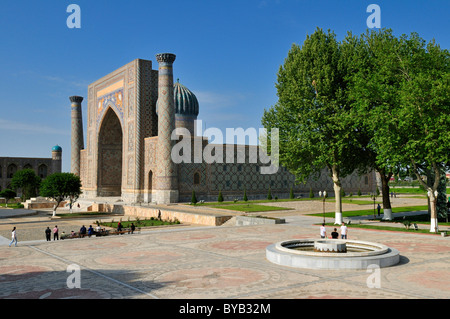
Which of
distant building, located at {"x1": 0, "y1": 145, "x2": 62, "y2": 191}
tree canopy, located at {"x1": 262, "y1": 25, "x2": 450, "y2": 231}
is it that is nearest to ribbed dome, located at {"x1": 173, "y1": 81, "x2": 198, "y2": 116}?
tree canopy, located at {"x1": 262, "y1": 25, "x2": 450, "y2": 231}

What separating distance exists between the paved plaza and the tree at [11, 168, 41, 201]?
4228 centimetres

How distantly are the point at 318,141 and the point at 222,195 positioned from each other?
24.6 metres

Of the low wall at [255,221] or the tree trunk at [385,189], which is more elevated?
the tree trunk at [385,189]

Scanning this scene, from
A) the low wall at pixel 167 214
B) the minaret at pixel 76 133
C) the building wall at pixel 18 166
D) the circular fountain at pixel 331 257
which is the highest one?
the minaret at pixel 76 133

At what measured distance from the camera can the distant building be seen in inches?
2879

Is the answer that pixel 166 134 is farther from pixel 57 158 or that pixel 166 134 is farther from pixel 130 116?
pixel 57 158

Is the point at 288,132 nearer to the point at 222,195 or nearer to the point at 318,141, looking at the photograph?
the point at 318,141

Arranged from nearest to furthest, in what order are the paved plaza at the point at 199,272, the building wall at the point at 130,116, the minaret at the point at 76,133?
the paved plaza at the point at 199,272, the building wall at the point at 130,116, the minaret at the point at 76,133

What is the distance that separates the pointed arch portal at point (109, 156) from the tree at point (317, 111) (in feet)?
110

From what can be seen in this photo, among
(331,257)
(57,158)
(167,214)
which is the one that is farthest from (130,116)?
(57,158)

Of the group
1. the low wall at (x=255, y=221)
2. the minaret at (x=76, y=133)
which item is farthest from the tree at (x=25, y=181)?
the low wall at (x=255, y=221)

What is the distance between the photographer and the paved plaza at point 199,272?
9.74m
